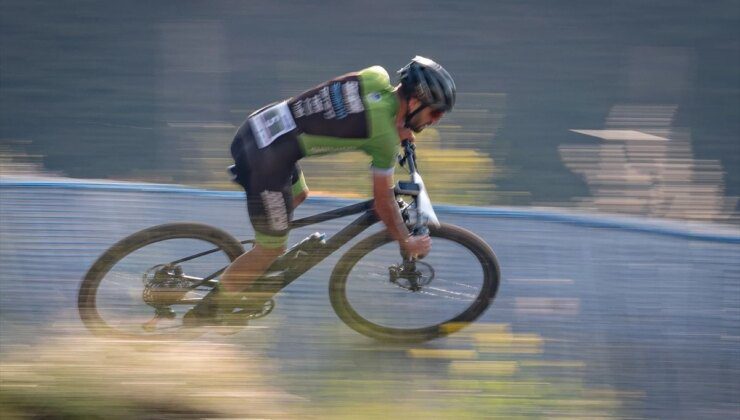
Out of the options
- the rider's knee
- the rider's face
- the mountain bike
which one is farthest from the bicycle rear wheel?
the rider's face

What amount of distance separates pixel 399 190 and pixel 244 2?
30.3 ft

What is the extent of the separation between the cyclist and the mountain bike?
10 cm

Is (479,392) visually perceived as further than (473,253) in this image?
No

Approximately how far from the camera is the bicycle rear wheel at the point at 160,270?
402 cm

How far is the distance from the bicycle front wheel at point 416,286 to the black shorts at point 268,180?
1.19 ft

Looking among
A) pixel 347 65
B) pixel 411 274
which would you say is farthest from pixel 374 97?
pixel 347 65

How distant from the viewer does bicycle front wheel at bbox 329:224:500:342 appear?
4.07m

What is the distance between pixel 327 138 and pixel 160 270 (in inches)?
38.3

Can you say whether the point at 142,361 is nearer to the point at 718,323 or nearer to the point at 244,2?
the point at 718,323

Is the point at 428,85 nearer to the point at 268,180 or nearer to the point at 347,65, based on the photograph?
the point at 268,180

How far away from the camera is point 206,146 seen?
14.6 feet

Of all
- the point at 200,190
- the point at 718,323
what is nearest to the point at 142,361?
the point at 200,190

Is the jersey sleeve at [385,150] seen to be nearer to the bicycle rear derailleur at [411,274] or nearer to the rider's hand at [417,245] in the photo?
the rider's hand at [417,245]

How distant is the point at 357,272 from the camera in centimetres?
410
